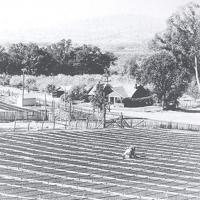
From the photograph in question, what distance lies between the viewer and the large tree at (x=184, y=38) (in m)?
46.8

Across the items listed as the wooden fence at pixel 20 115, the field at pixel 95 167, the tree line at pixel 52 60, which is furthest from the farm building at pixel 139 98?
the field at pixel 95 167

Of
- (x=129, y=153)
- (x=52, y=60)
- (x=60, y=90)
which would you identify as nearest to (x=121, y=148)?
(x=129, y=153)

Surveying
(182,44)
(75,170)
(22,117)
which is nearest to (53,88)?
(22,117)

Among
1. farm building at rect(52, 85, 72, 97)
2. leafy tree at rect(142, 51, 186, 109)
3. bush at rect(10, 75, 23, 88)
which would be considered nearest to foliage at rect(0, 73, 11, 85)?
bush at rect(10, 75, 23, 88)

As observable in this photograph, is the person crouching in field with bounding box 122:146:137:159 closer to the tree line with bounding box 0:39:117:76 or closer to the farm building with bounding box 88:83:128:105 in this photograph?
the farm building with bounding box 88:83:128:105

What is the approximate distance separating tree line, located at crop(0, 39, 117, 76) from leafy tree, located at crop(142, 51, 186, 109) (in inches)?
1454

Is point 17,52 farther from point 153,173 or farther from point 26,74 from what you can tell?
point 153,173

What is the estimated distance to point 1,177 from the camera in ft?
59.6

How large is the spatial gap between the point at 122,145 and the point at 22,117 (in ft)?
84.6

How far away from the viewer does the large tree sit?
46.8m

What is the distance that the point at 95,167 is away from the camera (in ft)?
68.0

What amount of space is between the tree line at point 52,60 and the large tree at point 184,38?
181 feet

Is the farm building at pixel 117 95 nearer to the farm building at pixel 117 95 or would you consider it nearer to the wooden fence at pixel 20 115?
the farm building at pixel 117 95

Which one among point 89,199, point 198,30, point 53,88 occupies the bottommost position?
point 89,199
